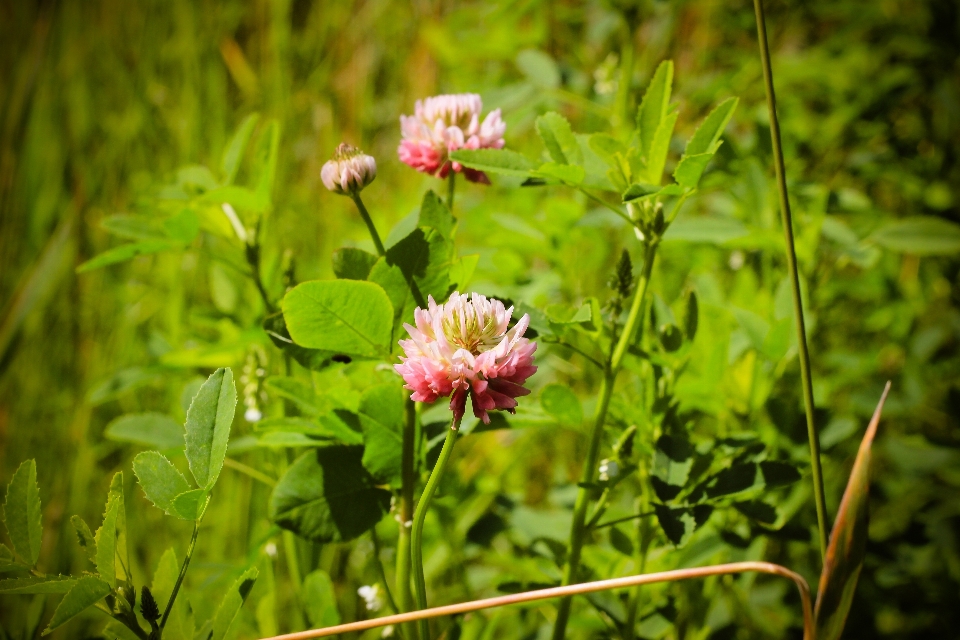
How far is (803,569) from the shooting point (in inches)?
43.2

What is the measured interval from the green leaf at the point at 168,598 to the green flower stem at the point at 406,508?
0.17 metres

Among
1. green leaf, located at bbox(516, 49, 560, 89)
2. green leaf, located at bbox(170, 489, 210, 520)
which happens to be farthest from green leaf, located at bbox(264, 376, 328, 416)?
green leaf, located at bbox(516, 49, 560, 89)

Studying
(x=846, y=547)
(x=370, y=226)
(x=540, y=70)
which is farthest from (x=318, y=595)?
(x=540, y=70)

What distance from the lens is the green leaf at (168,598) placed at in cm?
55

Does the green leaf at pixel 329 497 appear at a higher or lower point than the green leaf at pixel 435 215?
lower

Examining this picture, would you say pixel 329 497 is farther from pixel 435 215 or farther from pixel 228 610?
pixel 435 215

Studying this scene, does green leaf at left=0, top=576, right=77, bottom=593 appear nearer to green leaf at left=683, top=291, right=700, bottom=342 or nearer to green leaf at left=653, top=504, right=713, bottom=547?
green leaf at left=653, top=504, right=713, bottom=547

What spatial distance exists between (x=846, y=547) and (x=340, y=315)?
406 mm

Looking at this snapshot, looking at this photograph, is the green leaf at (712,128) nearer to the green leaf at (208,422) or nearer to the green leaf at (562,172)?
the green leaf at (562,172)

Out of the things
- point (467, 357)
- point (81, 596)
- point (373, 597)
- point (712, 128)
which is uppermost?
point (712, 128)

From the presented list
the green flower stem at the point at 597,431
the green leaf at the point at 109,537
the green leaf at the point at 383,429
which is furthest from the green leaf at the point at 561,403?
the green leaf at the point at 109,537

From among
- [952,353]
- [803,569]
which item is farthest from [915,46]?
[803,569]

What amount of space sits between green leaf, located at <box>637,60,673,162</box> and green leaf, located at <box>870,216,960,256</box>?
23.9 inches

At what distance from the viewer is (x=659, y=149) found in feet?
2.02
